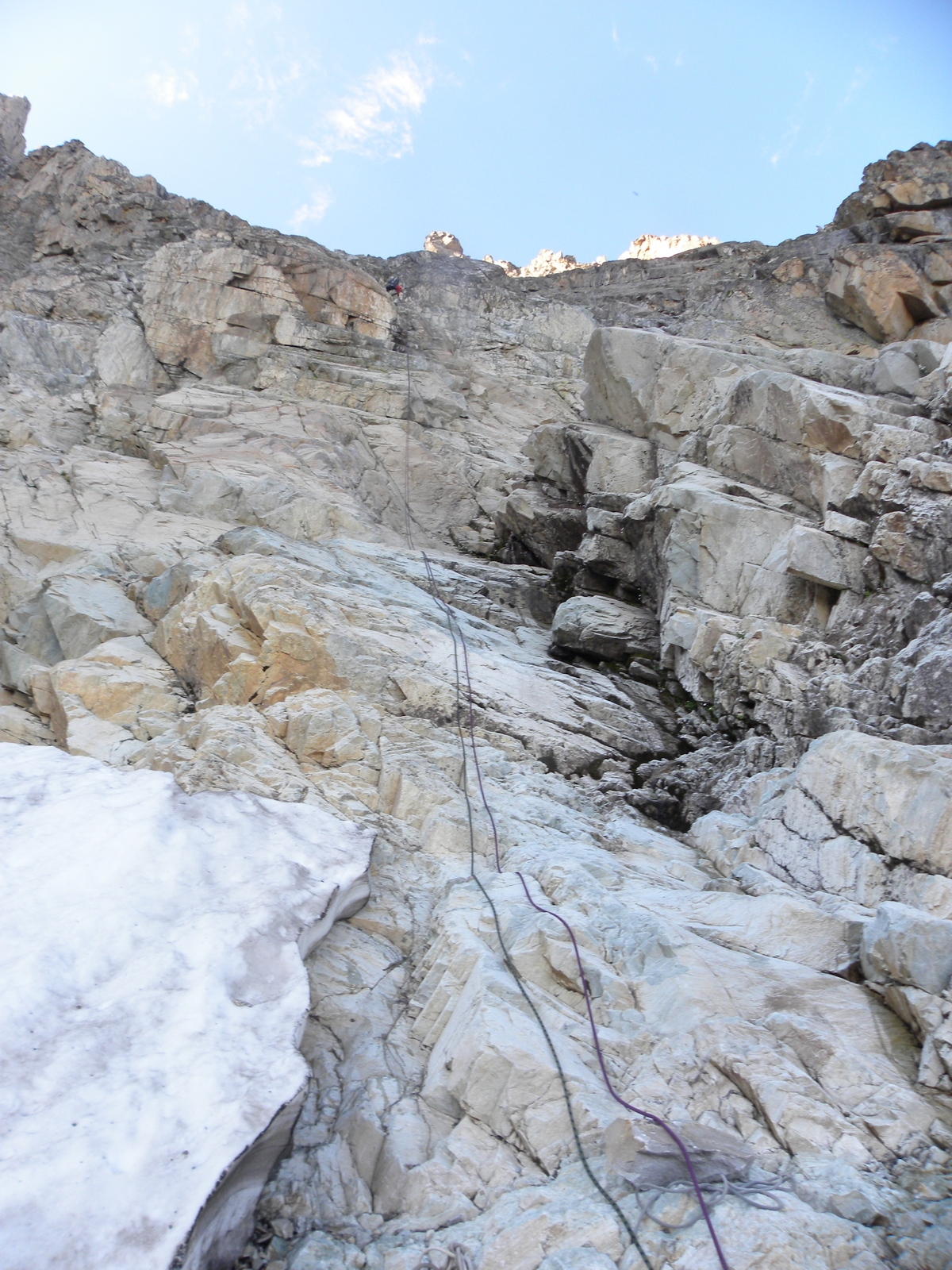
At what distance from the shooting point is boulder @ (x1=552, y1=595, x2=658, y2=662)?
1221 cm

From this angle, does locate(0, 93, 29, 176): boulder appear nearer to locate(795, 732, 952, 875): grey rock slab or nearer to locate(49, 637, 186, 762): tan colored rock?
locate(49, 637, 186, 762): tan colored rock

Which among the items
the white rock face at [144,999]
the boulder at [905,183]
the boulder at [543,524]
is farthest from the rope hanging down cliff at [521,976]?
the boulder at [905,183]

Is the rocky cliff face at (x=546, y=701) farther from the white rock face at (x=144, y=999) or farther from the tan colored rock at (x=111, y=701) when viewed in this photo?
the white rock face at (x=144, y=999)

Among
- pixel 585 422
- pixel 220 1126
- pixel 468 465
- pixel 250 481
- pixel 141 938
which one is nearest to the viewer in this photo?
pixel 220 1126

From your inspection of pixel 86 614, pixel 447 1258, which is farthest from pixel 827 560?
pixel 86 614

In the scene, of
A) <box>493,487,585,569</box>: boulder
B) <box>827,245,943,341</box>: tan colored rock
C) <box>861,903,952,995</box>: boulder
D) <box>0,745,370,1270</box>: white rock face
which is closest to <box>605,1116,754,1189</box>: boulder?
<box>861,903,952,995</box>: boulder

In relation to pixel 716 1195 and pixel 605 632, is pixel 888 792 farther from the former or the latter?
pixel 605 632

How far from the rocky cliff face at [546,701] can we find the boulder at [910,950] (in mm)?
28

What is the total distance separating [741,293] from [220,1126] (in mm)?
27732

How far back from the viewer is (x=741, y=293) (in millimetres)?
25828

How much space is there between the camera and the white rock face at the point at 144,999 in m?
3.38

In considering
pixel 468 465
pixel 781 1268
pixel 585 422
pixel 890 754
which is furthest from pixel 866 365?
pixel 781 1268

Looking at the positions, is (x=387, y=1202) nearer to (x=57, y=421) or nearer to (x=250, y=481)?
(x=250, y=481)

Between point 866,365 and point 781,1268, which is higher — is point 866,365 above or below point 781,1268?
above
